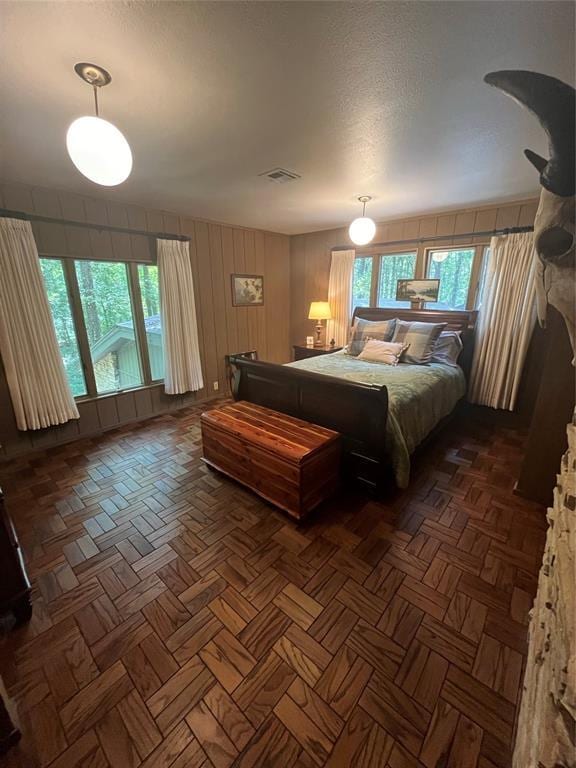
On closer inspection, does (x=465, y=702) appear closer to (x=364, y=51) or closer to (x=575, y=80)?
(x=364, y=51)

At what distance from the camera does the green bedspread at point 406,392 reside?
2.09 meters

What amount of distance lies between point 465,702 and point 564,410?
5.70ft

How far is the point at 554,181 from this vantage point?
616 millimetres

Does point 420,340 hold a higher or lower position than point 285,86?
lower

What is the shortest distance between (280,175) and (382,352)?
6.27 ft

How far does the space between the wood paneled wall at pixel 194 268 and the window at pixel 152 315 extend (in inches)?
6.3

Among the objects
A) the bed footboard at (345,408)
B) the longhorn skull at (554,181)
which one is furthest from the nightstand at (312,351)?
the longhorn skull at (554,181)

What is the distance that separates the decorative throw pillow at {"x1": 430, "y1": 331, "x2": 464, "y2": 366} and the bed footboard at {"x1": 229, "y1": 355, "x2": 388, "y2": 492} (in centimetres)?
157

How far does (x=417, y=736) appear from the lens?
103cm

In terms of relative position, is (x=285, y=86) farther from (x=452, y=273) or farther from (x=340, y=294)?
(x=340, y=294)

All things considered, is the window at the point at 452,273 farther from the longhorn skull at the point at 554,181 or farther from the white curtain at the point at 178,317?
the longhorn skull at the point at 554,181

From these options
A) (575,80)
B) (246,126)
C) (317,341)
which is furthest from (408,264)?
(246,126)

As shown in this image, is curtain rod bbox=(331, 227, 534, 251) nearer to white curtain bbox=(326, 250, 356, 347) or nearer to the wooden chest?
white curtain bbox=(326, 250, 356, 347)

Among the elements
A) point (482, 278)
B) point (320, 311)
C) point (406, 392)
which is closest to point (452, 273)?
point (482, 278)
